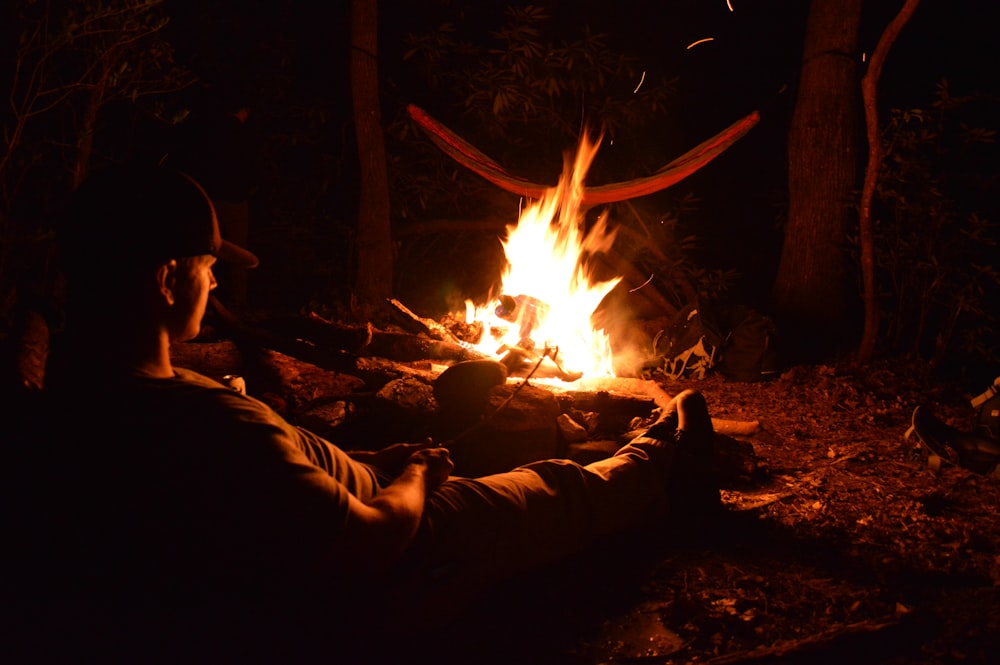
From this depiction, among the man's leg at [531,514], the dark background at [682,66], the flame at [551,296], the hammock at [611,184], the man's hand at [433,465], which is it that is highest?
the dark background at [682,66]

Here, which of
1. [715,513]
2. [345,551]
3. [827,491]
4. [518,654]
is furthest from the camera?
[827,491]

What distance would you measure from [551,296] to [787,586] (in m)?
3.24

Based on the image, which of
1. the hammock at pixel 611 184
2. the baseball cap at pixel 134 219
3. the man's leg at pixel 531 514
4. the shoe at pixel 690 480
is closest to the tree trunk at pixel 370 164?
the hammock at pixel 611 184

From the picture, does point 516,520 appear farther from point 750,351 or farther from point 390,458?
point 750,351

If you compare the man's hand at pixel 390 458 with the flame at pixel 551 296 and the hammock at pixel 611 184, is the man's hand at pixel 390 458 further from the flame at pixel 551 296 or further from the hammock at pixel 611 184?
the hammock at pixel 611 184

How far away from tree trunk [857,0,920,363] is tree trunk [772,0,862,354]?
39cm

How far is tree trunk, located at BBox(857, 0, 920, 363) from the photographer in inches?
196

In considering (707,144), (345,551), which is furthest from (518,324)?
(345,551)

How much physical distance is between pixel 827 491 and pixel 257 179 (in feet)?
19.2

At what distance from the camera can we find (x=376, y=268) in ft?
20.8

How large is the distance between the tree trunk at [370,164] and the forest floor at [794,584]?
3761 mm

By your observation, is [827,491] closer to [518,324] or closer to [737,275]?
[518,324]

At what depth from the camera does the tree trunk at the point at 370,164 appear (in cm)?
594

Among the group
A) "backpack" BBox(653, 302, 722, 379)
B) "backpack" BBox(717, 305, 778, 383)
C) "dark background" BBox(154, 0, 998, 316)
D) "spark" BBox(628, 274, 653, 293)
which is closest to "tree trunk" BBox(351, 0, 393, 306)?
"dark background" BBox(154, 0, 998, 316)
